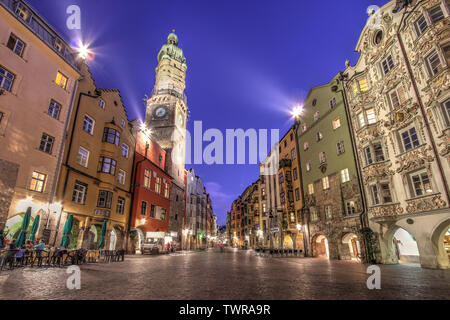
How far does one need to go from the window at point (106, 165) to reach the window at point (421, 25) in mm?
28424

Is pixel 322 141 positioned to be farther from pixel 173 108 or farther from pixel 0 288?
pixel 173 108

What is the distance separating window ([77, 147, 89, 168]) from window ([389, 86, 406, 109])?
26871 mm

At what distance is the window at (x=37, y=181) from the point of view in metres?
16.4

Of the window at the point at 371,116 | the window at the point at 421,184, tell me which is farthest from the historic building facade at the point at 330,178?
the window at the point at 421,184

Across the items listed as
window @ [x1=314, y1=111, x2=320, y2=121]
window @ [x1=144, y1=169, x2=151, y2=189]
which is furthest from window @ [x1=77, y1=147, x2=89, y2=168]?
window @ [x1=314, y1=111, x2=320, y2=121]

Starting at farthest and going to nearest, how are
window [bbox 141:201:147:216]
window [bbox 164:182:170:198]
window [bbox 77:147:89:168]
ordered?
window [bbox 164:182:170:198], window [bbox 141:201:147:216], window [bbox 77:147:89:168]

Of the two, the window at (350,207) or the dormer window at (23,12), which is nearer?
the dormer window at (23,12)

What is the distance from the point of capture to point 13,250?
11602mm

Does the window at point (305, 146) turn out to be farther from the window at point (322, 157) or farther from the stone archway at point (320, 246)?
the stone archway at point (320, 246)

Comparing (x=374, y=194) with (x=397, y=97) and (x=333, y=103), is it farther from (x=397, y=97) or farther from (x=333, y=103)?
(x=333, y=103)

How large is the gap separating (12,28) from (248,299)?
2231 centimetres

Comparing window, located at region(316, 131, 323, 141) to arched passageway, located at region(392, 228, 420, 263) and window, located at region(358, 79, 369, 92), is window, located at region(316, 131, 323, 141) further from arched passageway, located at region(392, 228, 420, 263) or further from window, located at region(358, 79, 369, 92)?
arched passageway, located at region(392, 228, 420, 263)

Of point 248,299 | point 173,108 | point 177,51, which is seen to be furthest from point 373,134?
point 177,51

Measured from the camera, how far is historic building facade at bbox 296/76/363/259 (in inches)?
903
